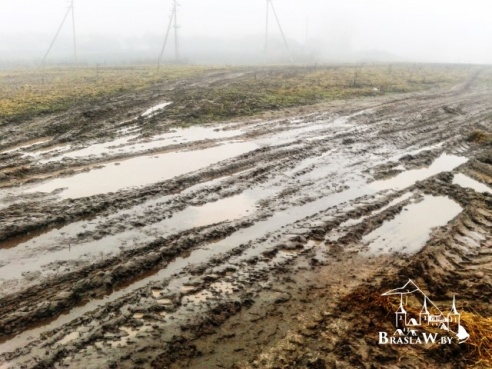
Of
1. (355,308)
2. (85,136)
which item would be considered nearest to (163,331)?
(355,308)

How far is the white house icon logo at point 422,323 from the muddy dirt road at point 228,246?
6.5 inches

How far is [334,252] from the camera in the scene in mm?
7000

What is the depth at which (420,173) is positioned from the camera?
11.4 meters

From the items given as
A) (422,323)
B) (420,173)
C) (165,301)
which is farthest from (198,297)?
(420,173)

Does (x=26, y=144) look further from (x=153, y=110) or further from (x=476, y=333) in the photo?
(x=476, y=333)

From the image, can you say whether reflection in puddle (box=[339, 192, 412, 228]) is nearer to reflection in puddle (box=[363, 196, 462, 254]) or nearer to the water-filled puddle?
reflection in puddle (box=[363, 196, 462, 254])

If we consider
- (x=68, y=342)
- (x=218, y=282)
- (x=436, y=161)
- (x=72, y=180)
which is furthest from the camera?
(x=436, y=161)

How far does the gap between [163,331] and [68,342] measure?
112cm

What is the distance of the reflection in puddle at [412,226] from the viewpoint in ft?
24.1

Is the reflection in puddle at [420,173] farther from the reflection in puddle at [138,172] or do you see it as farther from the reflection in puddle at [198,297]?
the reflection in puddle at [198,297]

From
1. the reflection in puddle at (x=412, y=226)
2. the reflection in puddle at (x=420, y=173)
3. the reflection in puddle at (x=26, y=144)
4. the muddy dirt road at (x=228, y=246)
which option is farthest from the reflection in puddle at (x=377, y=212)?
the reflection in puddle at (x=26, y=144)

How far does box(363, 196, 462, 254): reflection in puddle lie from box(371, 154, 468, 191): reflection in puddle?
0.98 m

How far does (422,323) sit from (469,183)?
23.5 ft

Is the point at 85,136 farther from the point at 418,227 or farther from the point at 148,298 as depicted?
the point at 418,227
